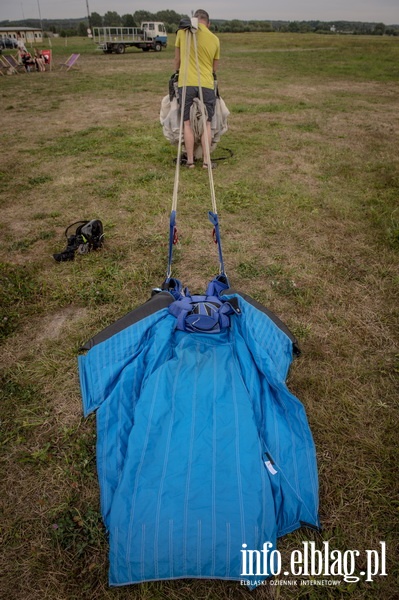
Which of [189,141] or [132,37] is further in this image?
[132,37]

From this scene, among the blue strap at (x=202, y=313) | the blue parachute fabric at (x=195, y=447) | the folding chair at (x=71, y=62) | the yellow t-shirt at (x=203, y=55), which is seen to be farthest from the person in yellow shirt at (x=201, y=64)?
the folding chair at (x=71, y=62)

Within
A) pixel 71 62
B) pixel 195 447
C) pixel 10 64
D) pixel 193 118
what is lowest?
pixel 195 447

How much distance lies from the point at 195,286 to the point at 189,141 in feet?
9.88

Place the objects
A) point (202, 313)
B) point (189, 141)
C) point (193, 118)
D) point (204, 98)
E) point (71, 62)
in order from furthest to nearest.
Answer: point (71, 62) < point (189, 141) < point (193, 118) < point (204, 98) < point (202, 313)

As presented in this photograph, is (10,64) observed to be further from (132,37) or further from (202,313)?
(202,313)

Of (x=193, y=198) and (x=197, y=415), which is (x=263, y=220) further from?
(x=197, y=415)

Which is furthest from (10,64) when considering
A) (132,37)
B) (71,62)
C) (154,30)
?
(154,30)

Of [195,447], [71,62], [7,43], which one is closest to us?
[195,447]

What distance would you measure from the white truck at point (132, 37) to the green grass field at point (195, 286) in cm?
2115

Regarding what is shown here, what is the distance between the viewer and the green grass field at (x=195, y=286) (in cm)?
167

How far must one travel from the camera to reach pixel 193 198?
4.75 meters

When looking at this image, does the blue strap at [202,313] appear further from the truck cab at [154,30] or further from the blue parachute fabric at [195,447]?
the truck cab at [154,30]

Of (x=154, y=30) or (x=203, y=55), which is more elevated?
(x=154, y=30)

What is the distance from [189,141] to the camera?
17.2 ft
